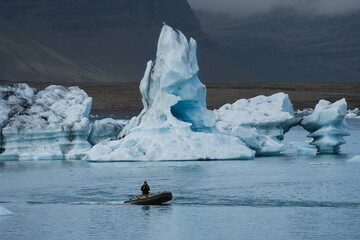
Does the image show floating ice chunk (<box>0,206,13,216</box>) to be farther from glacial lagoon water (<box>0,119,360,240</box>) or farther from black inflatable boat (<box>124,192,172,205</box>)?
black inflatable boat (<box>124,192,172,205</box>)

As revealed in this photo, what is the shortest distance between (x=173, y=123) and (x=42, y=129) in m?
5.97

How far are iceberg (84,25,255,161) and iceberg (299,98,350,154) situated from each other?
4.51 metres

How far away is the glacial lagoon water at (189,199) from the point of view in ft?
77.3

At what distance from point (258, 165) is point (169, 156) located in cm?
417

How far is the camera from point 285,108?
42.5 meters

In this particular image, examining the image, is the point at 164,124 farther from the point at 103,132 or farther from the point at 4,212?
the point at 4,212

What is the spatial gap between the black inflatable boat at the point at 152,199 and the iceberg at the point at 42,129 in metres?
11.1

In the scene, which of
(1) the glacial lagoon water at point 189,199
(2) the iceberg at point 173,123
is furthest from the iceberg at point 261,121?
(2) the iceberg at point 173,123

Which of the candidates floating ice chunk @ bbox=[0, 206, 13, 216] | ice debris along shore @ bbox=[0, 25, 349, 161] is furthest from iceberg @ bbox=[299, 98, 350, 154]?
floating ice chunk @ bbox=[0, 206, 13, 216]

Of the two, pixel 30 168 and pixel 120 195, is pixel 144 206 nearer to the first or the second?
pixel 120 195

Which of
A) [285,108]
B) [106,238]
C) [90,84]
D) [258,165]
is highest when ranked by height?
[90,84]

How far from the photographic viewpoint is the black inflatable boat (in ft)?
90.3

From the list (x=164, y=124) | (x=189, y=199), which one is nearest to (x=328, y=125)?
(x=164, y=124)

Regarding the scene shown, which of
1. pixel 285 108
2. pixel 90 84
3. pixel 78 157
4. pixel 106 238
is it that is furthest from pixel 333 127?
pixel 90 84
